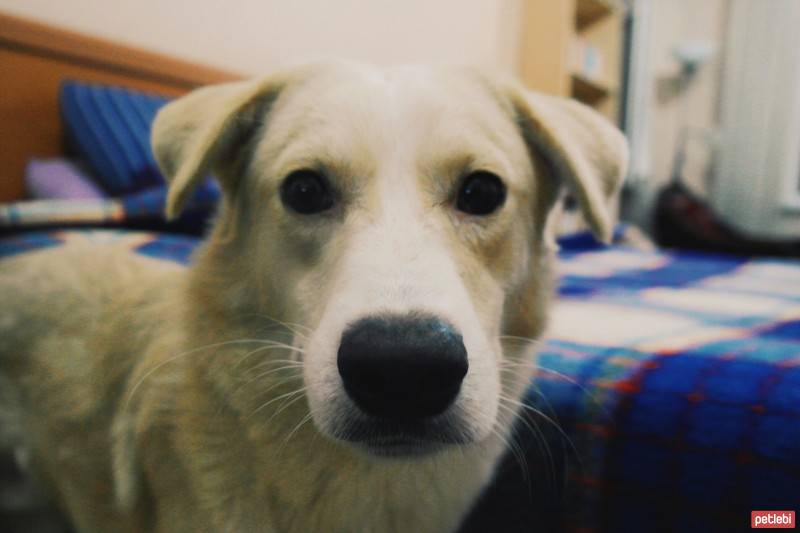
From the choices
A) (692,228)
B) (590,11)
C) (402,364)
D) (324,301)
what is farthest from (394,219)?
(590,11)

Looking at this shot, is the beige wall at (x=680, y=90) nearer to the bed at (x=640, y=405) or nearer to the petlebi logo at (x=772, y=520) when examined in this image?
the bed at (x=640, y=405)

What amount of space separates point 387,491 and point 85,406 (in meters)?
0.65

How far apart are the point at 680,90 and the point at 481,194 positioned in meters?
6.22

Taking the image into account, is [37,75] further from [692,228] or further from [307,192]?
[692,228]

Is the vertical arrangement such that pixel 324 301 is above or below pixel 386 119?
below

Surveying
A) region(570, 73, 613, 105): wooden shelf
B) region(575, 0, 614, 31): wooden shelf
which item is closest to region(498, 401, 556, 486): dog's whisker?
region(570, 73, 613, 105): wooden shelf

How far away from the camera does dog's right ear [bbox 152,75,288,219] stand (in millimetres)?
938

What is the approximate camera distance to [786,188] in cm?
567

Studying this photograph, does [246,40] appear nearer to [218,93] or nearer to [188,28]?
[188,28]

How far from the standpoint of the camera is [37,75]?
2.14m

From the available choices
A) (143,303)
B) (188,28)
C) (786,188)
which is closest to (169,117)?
(143,303)

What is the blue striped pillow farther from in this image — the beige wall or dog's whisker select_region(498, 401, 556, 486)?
the beige wall

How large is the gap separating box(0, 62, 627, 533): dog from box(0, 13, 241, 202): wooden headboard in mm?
1314

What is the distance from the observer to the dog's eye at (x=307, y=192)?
0.93 m
